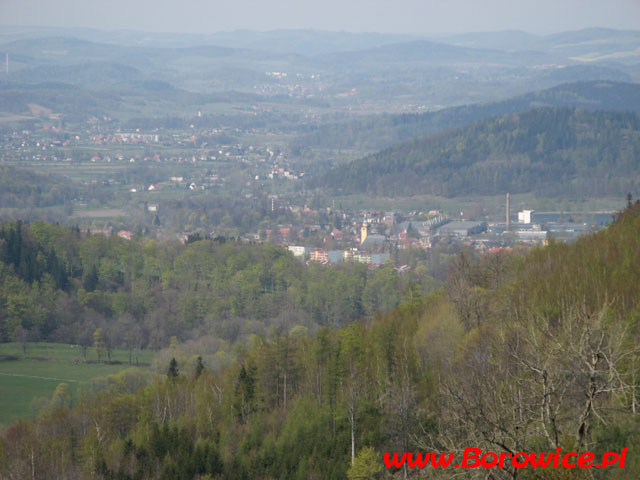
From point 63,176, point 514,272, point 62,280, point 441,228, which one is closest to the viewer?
point 514,272

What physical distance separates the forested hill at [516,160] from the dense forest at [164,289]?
178 ft

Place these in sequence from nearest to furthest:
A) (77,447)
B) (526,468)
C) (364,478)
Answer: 1. (526,468)
2. (364,478)
3. (77,447)

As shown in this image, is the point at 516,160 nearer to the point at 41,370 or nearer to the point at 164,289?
the point at 164,289

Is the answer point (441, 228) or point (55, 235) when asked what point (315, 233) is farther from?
point (55, 235)

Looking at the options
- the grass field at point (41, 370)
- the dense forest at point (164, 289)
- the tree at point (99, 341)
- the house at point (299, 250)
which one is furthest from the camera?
the house at point (299, 250)

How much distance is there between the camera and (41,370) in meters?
46.2

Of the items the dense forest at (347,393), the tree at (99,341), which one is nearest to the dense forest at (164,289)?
the tree at (99,341)

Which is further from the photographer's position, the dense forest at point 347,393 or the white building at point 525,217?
the white building at point 525,217

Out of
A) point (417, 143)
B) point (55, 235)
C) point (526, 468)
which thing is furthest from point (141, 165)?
point (526, 468)

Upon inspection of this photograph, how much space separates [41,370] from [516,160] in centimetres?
9440

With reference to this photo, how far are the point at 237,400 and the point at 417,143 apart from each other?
376 feet

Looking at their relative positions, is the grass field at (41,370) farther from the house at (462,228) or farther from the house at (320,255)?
the house at (462,228)

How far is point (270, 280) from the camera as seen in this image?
212 ft

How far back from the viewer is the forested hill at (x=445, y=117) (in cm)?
17110
